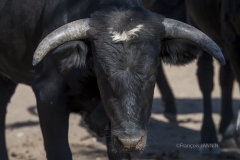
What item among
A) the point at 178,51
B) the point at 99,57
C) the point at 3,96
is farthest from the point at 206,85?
the point at 99,57

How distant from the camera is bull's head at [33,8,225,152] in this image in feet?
16.8

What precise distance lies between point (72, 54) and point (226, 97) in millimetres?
3767

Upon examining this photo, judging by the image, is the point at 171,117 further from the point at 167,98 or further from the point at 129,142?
the point at 129,142

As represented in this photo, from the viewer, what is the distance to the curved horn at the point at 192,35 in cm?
530

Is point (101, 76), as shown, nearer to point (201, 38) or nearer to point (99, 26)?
point (99, 26)

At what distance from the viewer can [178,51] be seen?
5.50m

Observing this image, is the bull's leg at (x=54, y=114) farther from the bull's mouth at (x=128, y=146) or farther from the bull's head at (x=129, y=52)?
the bull's mouth at (x=128, y=146)

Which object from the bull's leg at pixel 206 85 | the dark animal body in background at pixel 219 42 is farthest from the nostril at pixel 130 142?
the bull's leg at pixel 206 85

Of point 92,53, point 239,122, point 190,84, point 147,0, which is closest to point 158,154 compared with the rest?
point 239,122

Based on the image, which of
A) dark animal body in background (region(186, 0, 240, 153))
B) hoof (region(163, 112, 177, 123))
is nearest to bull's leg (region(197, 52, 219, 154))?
dark animal body in background (region(186, 0, 240, 153))

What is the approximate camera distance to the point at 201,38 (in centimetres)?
534

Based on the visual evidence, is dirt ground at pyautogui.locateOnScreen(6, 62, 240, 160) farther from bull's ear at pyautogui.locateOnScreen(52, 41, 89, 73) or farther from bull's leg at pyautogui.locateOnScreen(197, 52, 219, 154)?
bull's ear at pyautogui.locateOnScreen(52, 41, 89, 73)

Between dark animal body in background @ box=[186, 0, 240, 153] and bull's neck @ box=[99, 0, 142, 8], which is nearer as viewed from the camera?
bull's neck @ box=[99, 0, 142, 8]

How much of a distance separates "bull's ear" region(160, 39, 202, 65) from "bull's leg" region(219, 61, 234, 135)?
3.36m
